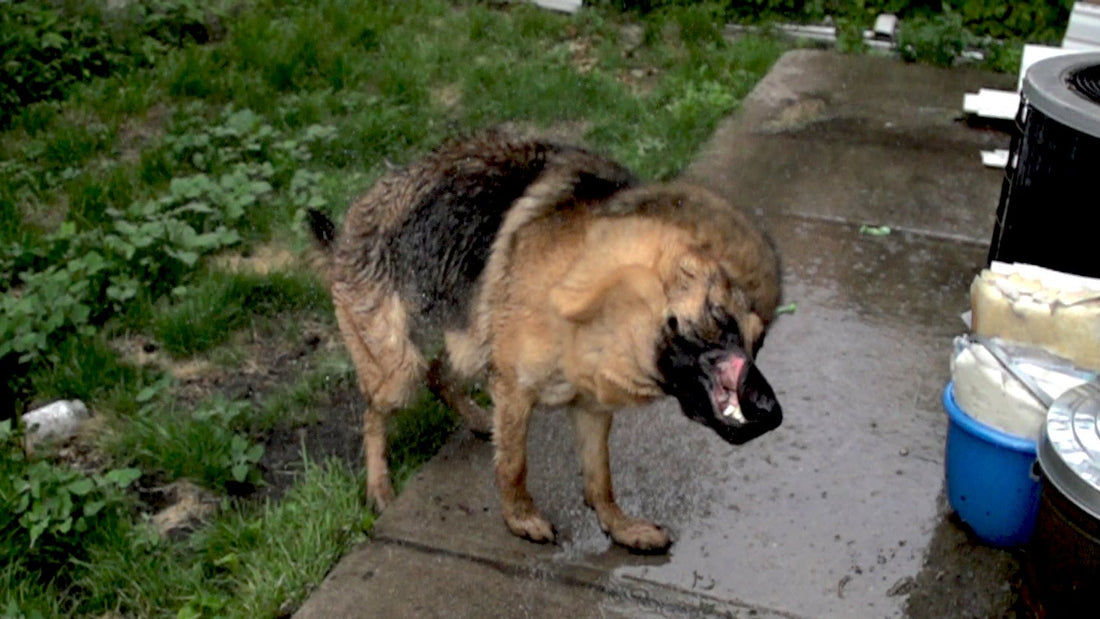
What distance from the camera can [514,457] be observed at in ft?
11.4

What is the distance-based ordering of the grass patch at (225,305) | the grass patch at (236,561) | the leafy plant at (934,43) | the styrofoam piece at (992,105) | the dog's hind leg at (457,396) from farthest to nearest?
the leafy plant at (934,43)
the styrofoam piece at (992,105)
the grass patch at (225,305)
the dog's hind leg at (457,396)
the grass patch at (236,561)

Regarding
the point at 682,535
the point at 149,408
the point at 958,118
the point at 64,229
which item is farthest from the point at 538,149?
the point at 958,118

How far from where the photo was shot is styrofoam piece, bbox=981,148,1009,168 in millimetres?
6094

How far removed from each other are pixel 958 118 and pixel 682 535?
413 centimetres

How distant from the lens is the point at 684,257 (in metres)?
2.79

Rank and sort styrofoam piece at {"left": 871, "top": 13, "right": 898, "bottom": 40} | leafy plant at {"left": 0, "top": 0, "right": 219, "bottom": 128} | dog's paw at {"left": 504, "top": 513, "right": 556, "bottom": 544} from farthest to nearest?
styrofoam piece at {"left": 871, "top": 13, "right": 898, "bottom": 40} < leafy plant at {"left": 0, "top": 0, "right": 219, "bottom": 128} < dog's paw at {"left": 504, "top": 513, "right": 556, "bottom": 544}

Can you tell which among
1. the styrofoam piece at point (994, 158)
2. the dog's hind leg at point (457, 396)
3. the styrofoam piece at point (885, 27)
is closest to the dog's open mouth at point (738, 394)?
the dog's hind leg at point (457, 396)

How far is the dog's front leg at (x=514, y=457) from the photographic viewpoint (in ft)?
11.0

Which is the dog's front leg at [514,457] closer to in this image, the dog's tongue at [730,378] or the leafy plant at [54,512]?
the dog's tongue at [730,378]

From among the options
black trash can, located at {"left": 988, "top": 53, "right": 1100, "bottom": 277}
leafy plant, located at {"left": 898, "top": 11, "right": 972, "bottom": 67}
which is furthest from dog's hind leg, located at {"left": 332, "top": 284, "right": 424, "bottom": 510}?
leafy plant, located at {"left": 898, "top": 11, "right": 972, "bottom": 67}

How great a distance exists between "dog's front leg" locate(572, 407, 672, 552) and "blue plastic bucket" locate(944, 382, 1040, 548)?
2.94ft

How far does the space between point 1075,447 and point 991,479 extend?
581 millimetres

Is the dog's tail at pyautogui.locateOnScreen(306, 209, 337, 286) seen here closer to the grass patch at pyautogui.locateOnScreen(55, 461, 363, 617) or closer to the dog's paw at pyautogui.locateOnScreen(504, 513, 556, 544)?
the grass patch at pyautogui.locateOnScreen(55, 461, 363, 617)

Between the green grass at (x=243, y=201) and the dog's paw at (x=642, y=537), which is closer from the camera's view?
the dog's paw at (x=642, y=537)
